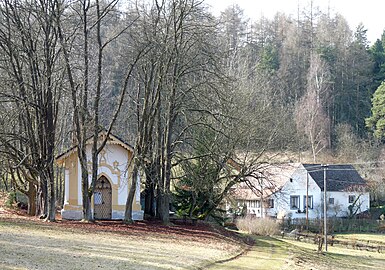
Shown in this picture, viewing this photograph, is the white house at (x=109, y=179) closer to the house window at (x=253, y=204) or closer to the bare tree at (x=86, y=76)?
the bare tree at (x=86, y=76)

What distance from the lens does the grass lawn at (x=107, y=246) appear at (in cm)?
1844

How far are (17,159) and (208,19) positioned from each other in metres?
12.4

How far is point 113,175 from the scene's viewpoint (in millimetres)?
37375

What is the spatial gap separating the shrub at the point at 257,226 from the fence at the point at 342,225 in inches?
398

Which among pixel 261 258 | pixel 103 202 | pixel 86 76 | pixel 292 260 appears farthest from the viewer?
pixel 103 202

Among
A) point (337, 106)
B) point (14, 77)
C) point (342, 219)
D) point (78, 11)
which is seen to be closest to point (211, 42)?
point (78, 11)

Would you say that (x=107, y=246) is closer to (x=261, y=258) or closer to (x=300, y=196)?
(x=261, y=258)

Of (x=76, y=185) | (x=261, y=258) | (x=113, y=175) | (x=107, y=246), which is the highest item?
(x=113, y=175)

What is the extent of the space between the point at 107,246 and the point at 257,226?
74.2 feet

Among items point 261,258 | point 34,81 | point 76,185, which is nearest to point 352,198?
point 76,185

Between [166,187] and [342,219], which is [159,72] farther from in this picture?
[342,219]

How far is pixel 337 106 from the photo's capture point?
8050 cm

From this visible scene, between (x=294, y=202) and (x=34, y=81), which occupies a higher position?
(x=34, y=81)

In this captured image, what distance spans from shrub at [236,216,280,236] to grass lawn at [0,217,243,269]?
1091 cm
